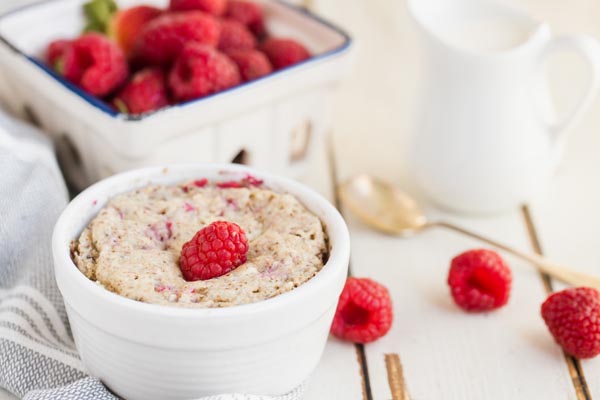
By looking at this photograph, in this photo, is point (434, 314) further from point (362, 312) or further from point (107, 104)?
point (107, 104)

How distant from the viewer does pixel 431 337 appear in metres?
1.21

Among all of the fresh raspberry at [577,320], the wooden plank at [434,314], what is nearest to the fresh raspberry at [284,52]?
the wooden plank at [434,314]

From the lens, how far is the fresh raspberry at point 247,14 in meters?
1.54

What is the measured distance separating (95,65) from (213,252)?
0.50m

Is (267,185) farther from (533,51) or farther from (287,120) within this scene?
(533,51)

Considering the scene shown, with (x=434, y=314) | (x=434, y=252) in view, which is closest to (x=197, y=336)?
(x=434, y=314)

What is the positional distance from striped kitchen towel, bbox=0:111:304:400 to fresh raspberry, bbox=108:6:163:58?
0.68 feet

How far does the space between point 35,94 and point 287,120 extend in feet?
1.28

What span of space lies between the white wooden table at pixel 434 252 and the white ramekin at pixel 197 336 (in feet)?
0.50

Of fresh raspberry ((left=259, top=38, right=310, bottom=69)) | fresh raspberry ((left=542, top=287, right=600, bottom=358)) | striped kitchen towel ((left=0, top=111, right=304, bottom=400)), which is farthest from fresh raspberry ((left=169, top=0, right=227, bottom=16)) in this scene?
fresh raspberry ((left=542, top=287, right=600, bottom=358))

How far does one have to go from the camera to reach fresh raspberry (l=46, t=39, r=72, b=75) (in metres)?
1.42

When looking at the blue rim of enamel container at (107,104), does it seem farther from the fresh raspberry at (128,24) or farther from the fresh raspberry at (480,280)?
the fresh raspberry at (480,280)

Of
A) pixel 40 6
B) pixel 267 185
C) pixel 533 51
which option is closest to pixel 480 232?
pixel 533 51

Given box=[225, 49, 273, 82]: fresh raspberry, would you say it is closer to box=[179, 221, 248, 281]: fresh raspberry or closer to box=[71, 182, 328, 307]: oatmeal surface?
box=[71, 182, 328, 307]: oatmeal surface
